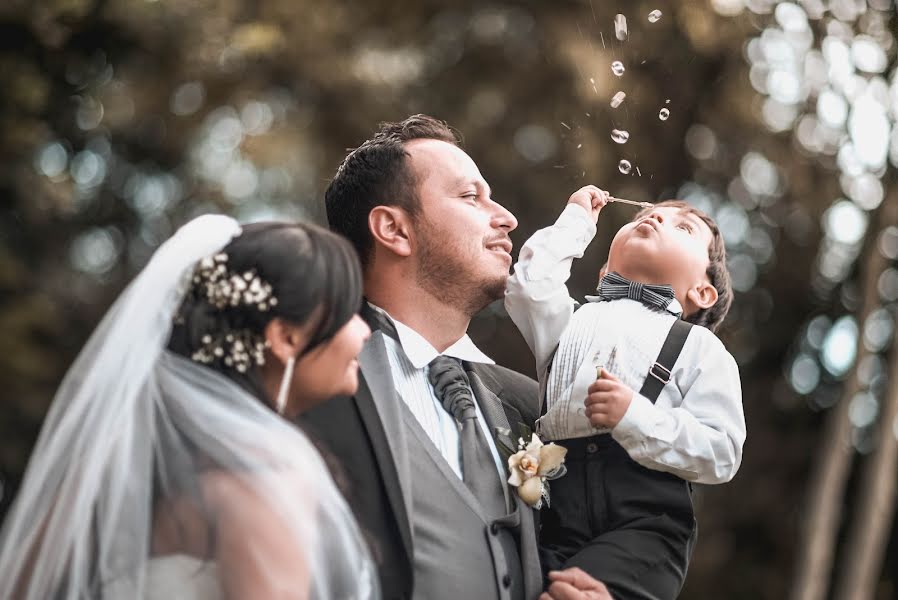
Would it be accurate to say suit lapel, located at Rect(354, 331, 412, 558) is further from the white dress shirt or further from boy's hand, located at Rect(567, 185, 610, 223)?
boy's hand, located at Rect(567, 185, 610, 223)

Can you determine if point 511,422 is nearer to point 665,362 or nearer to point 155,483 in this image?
point 665,362

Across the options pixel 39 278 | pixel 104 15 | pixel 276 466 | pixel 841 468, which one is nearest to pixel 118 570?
pixel 276 466

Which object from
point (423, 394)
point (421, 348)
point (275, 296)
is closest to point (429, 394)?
point (423, 394)

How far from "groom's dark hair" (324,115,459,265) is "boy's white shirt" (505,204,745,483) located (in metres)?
0.67

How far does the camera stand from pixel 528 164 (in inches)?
406

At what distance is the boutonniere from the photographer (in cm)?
344

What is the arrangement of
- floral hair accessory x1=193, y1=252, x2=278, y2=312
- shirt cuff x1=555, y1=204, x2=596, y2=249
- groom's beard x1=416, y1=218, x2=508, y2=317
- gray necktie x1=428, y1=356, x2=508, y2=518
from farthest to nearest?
groom's beard x1=416, y1=218, x2=508, y2=317 → shirt cuff x1=555, y1=204, x2=596, y2=249 → gray necktie x1=428, y1=356, x2=508, y2=518 → floral hair accessory x1=193, y1=252, x2=278, y2=312

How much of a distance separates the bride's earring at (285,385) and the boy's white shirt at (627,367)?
0.92 meters

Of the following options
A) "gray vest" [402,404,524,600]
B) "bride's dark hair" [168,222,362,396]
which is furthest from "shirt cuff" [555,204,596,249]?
"bride's dark hair" [168,222,362,396]

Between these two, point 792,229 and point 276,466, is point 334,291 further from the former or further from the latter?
point 792,229

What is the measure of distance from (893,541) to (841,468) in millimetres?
2412

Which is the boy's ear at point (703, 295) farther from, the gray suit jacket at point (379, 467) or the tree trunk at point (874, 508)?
the tree trunk at point (874, 508)

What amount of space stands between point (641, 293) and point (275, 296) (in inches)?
51.6

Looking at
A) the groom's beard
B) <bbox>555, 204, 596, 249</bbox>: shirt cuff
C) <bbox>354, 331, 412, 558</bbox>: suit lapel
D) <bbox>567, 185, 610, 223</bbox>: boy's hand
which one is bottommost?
<bbox>354, 331, 412, 558</bbox>: suit lapel
